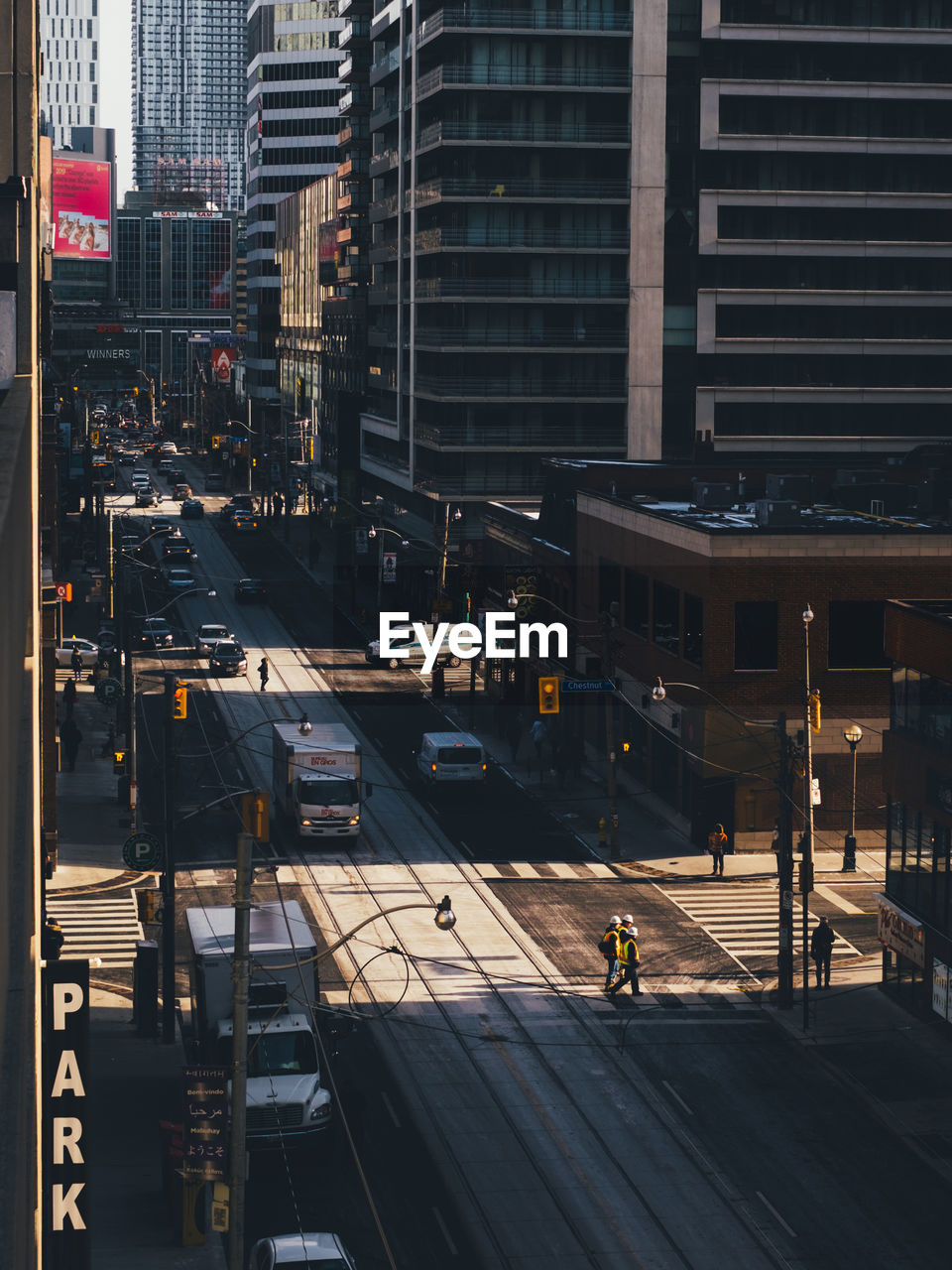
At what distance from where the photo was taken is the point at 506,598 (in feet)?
258

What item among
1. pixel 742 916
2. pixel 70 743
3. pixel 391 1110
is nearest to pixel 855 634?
pixel 742 916

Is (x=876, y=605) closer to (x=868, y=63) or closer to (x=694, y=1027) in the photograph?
(x=694, y=1027)

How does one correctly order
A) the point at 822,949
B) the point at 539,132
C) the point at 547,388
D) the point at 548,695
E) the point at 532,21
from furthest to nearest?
the point at 547,388
the point at 539,132
the point at 532,21
the point at 548,695
the point at 822,949

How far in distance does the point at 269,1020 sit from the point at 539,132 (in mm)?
73795

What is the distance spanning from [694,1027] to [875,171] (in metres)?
65.2

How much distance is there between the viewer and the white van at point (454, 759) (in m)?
65.5

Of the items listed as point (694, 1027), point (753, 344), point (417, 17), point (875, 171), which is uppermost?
point (417, 17)

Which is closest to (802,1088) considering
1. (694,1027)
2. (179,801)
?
(694,1027)

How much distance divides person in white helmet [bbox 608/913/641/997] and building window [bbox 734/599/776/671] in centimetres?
1603

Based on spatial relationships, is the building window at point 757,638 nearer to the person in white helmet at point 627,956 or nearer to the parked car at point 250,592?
the person in white helmet at point 627,956

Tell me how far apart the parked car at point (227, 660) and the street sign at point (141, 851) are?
42.1 m

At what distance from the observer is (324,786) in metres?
59.0

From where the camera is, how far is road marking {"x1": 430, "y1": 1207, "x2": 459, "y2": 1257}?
1219 inches

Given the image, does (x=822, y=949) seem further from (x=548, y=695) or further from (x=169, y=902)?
(x=169, y=902)
